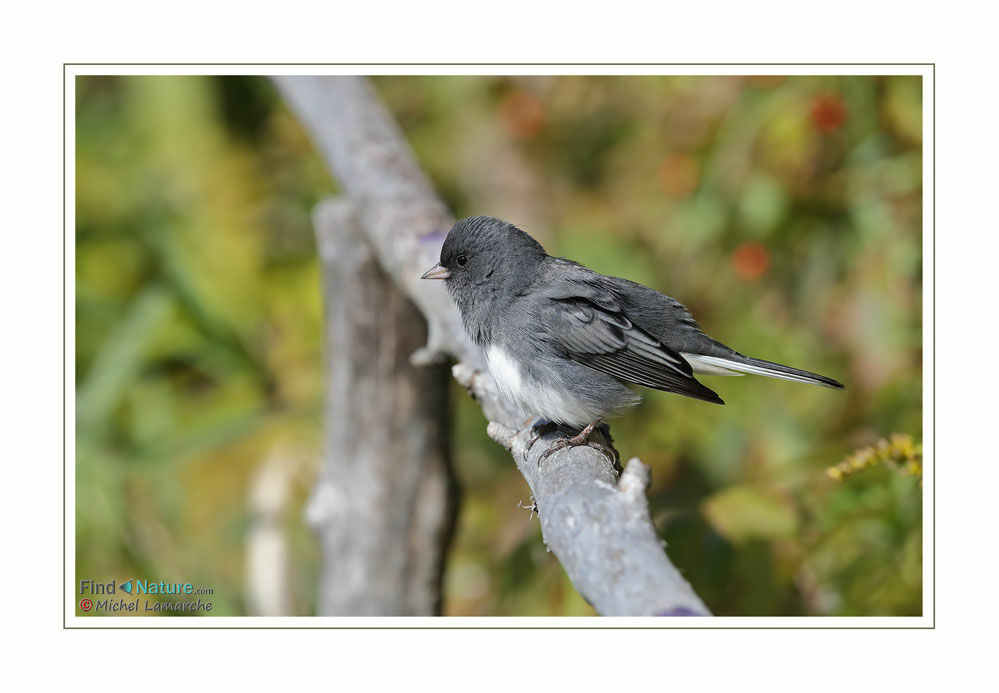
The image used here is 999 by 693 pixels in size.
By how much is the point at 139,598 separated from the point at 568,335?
1.15 meters

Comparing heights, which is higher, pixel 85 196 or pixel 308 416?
pixel 85 196

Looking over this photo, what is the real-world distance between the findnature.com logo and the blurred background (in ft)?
0.91

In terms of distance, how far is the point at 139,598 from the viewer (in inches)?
74.6

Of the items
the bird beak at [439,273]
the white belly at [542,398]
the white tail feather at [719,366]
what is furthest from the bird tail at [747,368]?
the bird beak at [439,273]

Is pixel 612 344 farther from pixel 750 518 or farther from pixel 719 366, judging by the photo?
pixel 750 518

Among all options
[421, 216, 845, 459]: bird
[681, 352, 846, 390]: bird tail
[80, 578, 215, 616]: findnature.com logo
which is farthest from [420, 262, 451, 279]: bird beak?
[80, 578, 215, 616]: findnature.com logo

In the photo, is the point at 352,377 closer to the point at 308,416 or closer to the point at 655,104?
the point at 308,416

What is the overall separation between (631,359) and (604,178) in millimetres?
2025

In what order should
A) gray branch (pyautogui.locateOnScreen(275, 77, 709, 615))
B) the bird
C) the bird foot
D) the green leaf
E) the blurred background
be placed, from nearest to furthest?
1. gray branch (pyautogui.locateOnScreen(275, 77, 709, 615))
2. the bird foot
3. the bird
4. the green leaf
5. the blurred background

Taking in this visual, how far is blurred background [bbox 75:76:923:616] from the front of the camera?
2.75 metres

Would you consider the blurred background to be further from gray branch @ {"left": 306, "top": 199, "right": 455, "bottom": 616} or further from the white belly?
the white belly

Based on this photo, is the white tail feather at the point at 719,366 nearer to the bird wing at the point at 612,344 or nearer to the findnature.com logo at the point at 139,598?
the bird wing at the point at 612,344

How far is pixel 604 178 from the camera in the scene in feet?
11.4
